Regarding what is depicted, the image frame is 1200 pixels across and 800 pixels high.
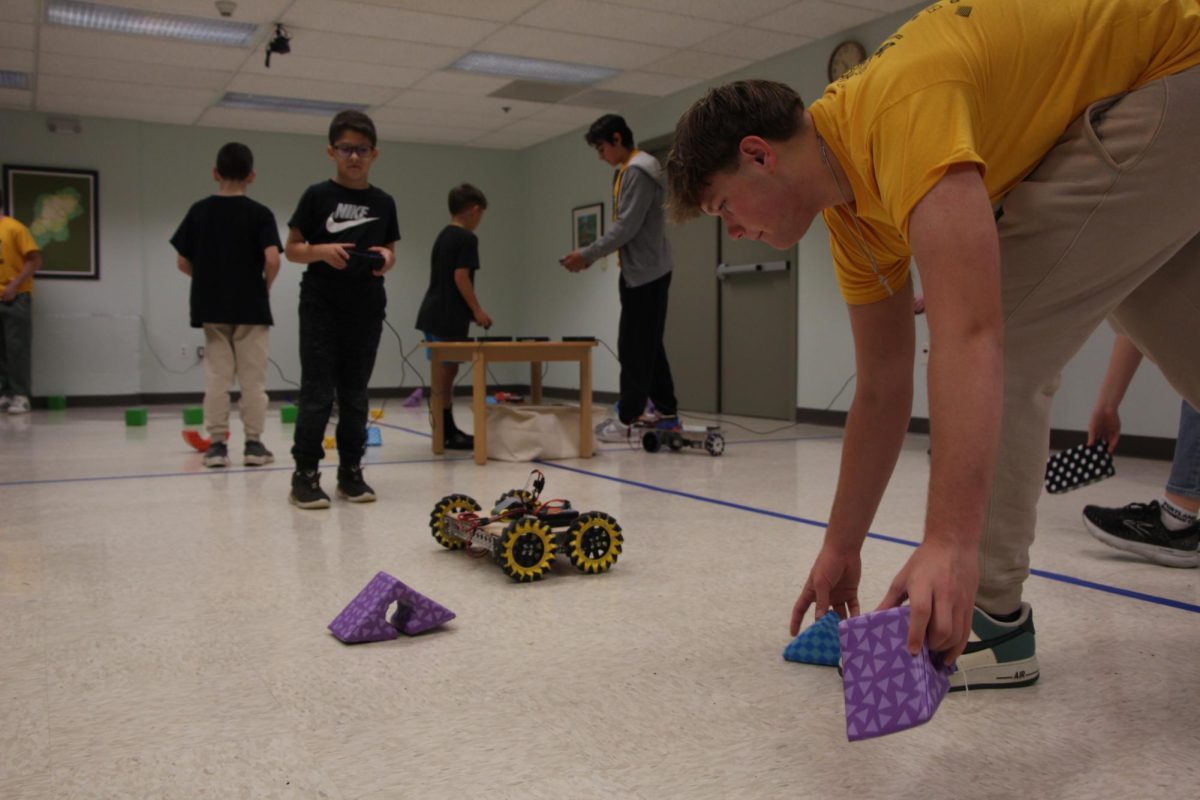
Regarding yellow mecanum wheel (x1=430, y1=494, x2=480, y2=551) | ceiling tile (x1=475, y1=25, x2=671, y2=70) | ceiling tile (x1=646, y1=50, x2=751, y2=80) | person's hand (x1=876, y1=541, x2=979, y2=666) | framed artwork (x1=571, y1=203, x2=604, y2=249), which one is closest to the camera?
person's hand (x1=876, y1=541, x2=979, y2=666)

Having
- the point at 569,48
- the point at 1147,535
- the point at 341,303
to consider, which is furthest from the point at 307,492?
the point at 569,48

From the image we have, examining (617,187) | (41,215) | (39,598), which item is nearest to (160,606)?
(39,598)

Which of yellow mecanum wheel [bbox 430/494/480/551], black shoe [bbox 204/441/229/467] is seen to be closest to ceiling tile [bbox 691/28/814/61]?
black shoe [bbox 204/441/229/467]

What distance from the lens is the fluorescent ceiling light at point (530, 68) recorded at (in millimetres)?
6955

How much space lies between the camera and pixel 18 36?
634 centimetres

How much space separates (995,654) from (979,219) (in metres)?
0.76

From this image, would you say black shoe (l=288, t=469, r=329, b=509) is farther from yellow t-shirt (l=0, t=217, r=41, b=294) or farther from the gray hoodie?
yellow t-shirt (l=0, t=217, r=41, b=294)

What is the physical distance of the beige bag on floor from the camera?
4.41 meters

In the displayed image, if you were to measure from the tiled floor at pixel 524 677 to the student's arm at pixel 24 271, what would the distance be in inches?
211

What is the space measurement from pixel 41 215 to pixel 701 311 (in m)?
5.67

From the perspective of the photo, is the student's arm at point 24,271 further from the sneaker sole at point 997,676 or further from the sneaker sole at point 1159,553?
the sneaker sole at point 997,676

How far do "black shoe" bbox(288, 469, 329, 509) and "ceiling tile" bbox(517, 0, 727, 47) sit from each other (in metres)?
3.60

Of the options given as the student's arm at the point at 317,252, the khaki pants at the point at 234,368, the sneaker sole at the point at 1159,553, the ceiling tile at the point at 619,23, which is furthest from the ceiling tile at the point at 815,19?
the sneaker sole at the point at 1159,553

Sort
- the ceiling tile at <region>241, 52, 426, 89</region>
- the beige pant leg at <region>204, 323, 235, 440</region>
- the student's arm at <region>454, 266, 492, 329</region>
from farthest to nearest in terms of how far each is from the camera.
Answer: the ceiling tile at <region>241, 52, 426, 89</region> → the student's arm at <region>454, 266, 492, 329</region> → the beige pant leg at <region>204, 323, 235, 440</region>
